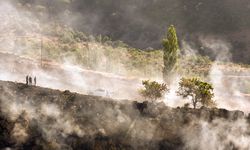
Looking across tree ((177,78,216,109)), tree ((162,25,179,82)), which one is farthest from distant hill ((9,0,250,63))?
tree ((177,78,216,109))

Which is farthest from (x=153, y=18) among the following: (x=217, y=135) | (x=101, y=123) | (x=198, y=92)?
(x=101, y=123)

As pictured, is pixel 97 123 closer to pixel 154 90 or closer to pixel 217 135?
pixel 154 90

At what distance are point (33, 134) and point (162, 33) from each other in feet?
229

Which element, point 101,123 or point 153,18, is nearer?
point 101,123

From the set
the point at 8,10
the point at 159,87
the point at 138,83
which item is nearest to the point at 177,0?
the point at 8,10

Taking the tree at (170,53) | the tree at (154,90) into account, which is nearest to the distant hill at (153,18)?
the tree at (170,53)

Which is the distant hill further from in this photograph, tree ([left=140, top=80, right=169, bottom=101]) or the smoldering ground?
the smoldering ground

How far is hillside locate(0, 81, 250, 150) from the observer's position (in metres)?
37.8

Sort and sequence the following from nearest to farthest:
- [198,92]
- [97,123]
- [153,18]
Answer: [97,123]
[198,92]
[153,18]

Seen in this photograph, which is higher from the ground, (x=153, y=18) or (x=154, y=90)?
(x=153, y=18)

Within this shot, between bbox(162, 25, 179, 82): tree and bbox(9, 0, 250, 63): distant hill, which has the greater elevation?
bbox(9, 0, 250, 63): distant hill

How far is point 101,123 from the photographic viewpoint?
3988 centimetres

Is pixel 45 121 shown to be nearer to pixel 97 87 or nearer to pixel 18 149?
pixel 18 149

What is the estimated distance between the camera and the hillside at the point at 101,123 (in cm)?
3781
